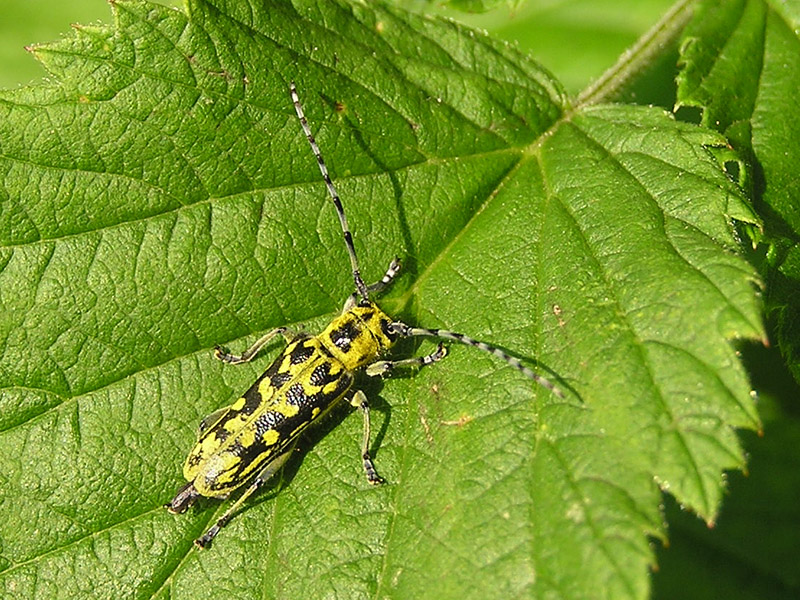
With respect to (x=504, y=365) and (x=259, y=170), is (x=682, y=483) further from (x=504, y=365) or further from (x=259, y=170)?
(x=259, y=170)

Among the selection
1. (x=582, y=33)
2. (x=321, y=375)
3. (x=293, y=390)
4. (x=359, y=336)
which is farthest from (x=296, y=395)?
(x=582, y=33)

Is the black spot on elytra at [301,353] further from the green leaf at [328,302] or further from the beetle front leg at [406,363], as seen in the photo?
the beetle front leg at [406,363]

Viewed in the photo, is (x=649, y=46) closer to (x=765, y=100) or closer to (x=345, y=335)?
(x=765, y=100)

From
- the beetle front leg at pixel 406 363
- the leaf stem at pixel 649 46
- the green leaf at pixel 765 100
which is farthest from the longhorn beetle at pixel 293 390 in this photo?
the leaf stem at pixel 649 46

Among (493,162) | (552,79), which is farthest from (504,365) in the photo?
(552,79)

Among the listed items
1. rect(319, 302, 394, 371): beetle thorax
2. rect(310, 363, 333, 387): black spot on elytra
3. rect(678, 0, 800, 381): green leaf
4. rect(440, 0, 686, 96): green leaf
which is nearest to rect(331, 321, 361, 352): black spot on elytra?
rect(319, 302, 394, 371): beetle thorax

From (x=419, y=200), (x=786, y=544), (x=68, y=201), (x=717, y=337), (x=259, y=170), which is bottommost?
(x=786, y=544)

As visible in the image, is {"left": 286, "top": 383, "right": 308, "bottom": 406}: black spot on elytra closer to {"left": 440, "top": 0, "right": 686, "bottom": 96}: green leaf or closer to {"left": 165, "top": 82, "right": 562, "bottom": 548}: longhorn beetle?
{"left": 165, "top": 82, "right": 562, "bottom": 548}: longhorn beetle
